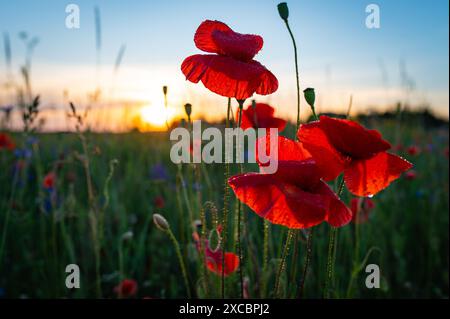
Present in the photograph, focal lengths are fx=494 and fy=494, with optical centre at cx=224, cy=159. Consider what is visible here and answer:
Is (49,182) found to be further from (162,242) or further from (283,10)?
(283,10)

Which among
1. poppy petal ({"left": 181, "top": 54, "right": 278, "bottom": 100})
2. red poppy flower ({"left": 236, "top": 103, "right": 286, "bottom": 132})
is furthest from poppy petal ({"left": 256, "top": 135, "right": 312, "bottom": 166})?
red poppy flower ({"left": 236, "top": 103, "right": 286, "bottom": 132})

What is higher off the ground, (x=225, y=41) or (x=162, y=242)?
(x=225, y=41)

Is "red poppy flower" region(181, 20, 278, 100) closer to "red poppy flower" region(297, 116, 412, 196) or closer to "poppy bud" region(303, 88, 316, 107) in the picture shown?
"poppy bud" region(303, 88, 316, 107)

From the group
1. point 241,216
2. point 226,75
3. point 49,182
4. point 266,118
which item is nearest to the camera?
point 226,75

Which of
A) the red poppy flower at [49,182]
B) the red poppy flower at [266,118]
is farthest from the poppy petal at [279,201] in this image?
the red poppy flower at [49,182]

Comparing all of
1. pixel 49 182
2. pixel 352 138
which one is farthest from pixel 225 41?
pixel 49 182
